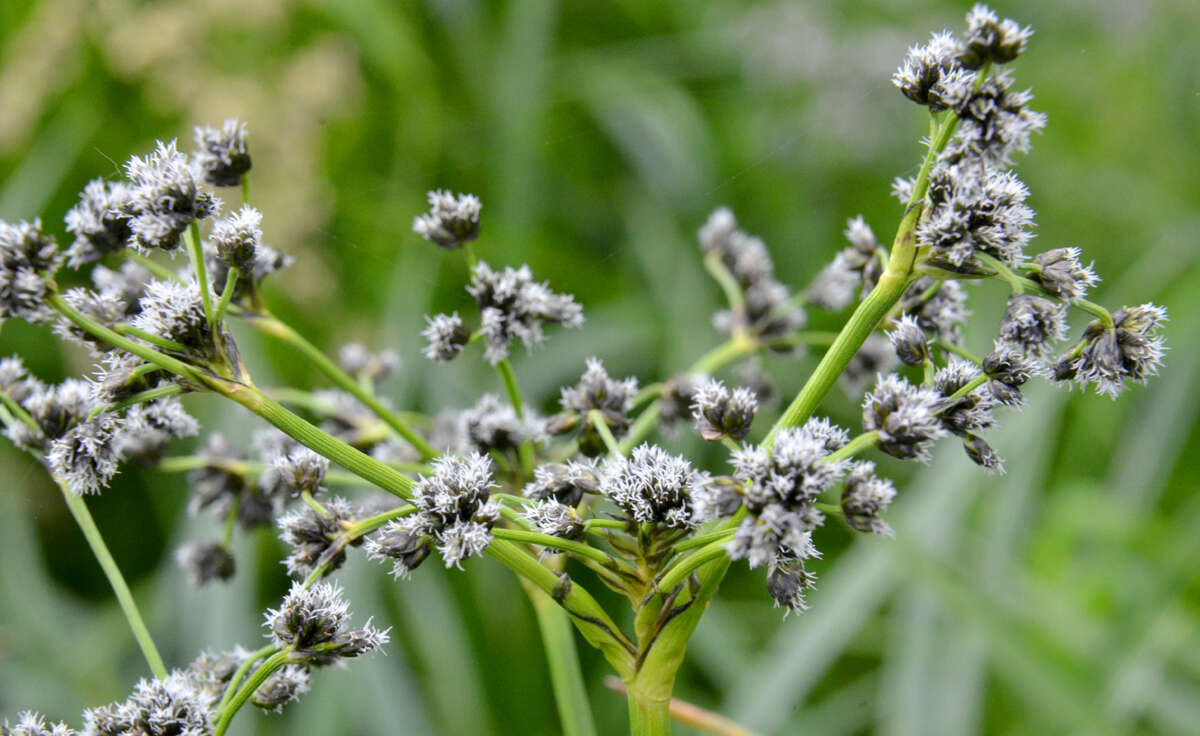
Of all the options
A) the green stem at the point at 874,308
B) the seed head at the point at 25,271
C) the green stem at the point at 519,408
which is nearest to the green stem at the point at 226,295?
the seed head at the point at 25,271

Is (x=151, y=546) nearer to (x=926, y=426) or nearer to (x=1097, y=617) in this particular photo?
(x=1097, y=617)

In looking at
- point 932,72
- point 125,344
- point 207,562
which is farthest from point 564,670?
point 932,72

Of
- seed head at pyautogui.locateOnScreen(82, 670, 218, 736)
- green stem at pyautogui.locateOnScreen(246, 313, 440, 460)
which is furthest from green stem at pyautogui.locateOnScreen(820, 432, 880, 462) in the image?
seed head at pyautogui.locateOnScreen(82, 670, 218, 736)

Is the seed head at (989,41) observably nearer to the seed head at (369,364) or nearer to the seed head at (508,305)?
the seed head at (508,305)

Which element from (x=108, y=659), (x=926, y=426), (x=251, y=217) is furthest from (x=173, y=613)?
(x=926, y=426)

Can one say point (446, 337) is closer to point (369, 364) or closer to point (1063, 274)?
point (369, 364)
